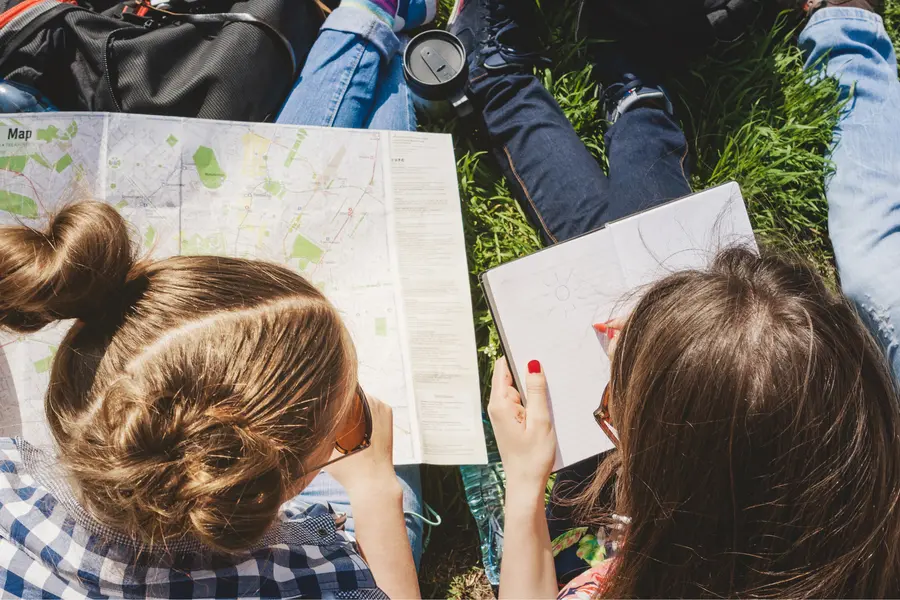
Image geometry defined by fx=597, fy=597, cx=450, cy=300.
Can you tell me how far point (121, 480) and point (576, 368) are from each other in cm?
75

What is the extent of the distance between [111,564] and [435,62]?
45.7 inches

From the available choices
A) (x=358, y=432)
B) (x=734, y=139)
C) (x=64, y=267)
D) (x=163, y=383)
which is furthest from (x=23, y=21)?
(x=734, y=139)

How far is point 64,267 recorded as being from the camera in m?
0.72

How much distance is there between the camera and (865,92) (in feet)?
4.95

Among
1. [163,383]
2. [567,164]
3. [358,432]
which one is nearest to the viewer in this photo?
[163,383]

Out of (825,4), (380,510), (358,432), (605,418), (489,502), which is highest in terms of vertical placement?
(825,4)

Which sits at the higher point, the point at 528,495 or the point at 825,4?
the point at 825,4

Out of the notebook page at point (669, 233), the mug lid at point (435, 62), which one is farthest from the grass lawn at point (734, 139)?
the notebook page at point (669, 233)

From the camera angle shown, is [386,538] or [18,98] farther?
[18,98]

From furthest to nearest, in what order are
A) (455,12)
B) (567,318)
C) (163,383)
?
1. (455,12)
2. (567,318)
3. (163,383)

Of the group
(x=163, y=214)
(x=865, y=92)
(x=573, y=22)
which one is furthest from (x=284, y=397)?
(x=865, y=92)

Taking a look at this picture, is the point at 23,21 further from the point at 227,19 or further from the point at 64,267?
the point at 64,267

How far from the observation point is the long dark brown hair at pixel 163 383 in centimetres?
69

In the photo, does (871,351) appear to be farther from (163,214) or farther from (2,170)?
(2,170)
